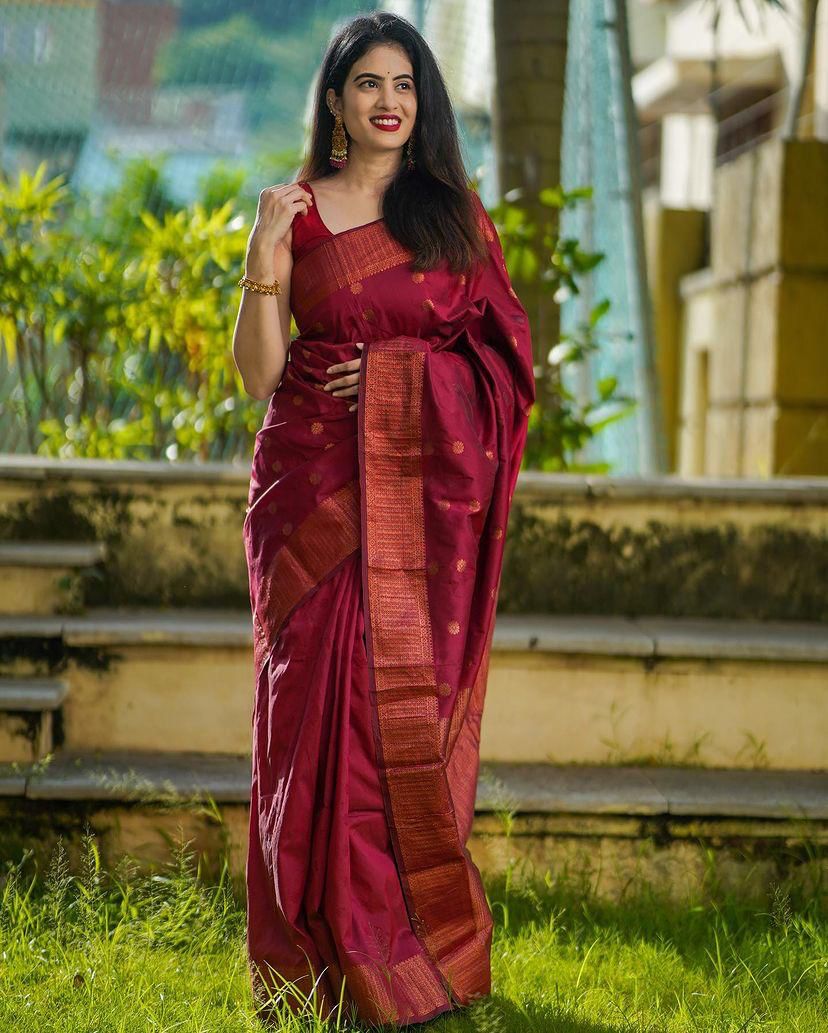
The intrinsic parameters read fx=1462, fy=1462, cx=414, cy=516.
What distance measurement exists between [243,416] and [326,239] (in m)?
2.23

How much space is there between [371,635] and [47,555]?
4.28 feet

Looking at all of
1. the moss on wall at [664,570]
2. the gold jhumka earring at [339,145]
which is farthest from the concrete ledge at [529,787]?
the gold jhumka earring at [339,145]

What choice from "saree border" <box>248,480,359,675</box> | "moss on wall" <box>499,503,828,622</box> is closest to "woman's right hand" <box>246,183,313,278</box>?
"saree border" <box>248,480,359,675</box>

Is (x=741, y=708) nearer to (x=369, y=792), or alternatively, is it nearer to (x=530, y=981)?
(x=530, y=981)

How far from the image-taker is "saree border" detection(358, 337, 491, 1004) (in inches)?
106

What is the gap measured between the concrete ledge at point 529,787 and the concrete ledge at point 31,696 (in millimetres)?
141

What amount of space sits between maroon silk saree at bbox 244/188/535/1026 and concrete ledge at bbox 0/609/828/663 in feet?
2.59

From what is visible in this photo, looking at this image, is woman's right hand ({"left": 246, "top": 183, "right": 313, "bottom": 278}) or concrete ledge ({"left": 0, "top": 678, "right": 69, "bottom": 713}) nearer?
woman's right hand ({"left": 246, "top": 183, "right": 313, "bottom": 278})

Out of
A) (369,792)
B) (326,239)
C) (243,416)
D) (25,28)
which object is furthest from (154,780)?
(25,28)

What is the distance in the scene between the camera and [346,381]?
9.02 ft

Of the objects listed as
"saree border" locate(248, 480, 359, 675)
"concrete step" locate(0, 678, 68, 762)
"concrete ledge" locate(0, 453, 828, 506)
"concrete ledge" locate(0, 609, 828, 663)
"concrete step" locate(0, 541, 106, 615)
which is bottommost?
"concrete step" locate(0, 678, 68, 762)

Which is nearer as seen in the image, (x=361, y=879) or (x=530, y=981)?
(x=361, y=879)

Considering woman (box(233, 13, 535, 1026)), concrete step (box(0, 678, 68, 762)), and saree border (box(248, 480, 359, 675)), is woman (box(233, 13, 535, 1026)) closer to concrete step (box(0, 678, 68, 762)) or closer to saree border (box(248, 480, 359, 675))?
saree border (box(248, 480, 359, 675))

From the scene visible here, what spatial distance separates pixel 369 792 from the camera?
2703 mm
